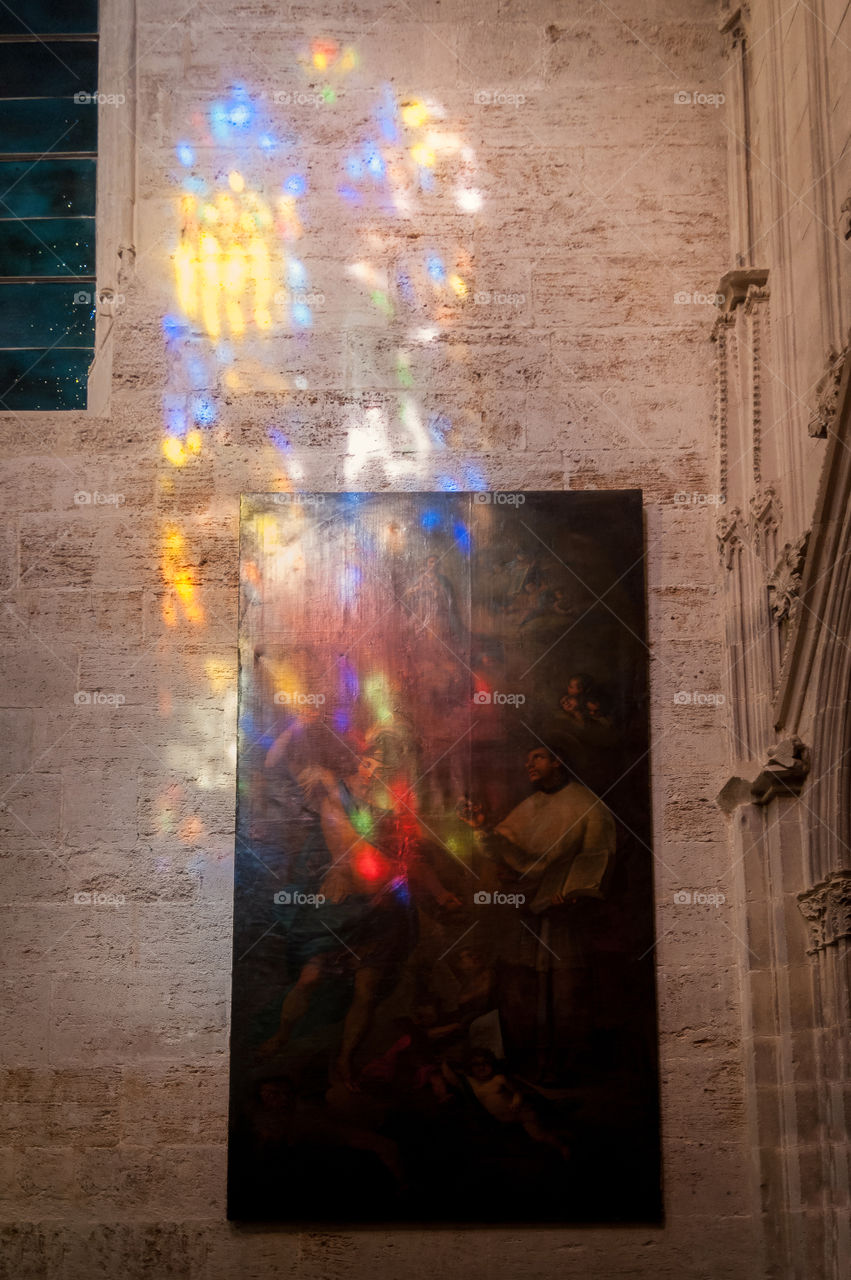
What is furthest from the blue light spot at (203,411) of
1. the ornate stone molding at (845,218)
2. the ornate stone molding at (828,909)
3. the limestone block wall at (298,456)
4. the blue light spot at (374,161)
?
the ornate stone molding at (828,909)

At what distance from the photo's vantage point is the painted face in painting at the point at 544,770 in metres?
7.11

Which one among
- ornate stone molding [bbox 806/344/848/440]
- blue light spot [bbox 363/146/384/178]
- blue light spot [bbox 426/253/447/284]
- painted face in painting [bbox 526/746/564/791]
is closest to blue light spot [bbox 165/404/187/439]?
blue light spot [bbox 426/253/447/284]

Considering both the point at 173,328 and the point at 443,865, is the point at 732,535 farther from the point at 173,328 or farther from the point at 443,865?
the point at 173,328

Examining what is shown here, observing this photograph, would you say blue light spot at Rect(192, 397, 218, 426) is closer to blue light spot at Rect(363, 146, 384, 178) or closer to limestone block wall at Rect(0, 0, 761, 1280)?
limestone block wall at Rect(0, 0, 761, 1280)

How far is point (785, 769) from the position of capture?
6512mm

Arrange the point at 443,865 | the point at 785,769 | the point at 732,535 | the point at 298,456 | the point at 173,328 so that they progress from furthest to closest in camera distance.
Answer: the point at 173,328 → the point at 298,456 → the point at 732,535 → the point at 443,865 → the point at 785,769

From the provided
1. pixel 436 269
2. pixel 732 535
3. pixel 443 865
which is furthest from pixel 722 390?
pixel 443 865

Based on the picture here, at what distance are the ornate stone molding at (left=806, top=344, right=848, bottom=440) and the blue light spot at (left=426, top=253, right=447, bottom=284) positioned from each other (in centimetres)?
225

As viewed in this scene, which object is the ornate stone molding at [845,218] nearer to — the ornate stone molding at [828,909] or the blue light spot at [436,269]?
the blue light spot at [436,269]

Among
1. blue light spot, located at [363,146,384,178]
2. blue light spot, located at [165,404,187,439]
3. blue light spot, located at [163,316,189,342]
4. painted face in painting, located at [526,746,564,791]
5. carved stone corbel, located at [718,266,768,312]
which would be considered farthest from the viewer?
blue light spot, located at [363,146,384,178]

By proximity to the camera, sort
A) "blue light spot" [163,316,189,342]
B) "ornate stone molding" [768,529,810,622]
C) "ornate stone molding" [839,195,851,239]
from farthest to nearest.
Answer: "blue light spot" [163,316,189,342], "ornate stone molding" [768,529,810,622], "ornate stone molding" [839,195,851,239]

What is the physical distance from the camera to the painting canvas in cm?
670

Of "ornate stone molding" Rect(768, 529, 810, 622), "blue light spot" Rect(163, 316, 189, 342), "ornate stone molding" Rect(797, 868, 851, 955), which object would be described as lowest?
"ornate stone molding" Rect(797, 868, 851, 955)

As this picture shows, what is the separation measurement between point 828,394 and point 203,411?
3.19m
